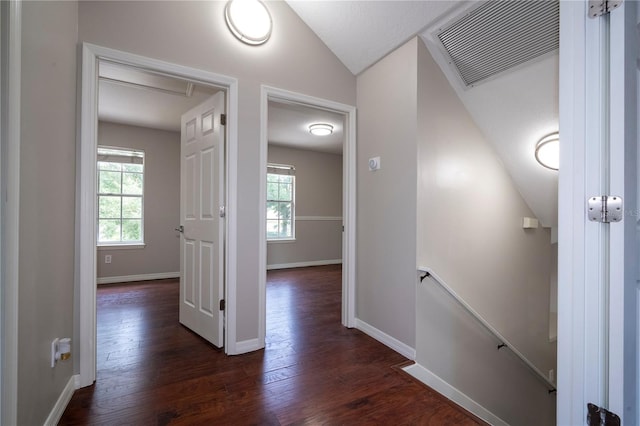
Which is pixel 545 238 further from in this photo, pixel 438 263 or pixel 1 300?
pixel 1 300

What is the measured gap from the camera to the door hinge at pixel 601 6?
1045 millimetres

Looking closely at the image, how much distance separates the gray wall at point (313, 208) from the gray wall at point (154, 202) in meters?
1.74

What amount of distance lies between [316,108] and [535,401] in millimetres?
3828

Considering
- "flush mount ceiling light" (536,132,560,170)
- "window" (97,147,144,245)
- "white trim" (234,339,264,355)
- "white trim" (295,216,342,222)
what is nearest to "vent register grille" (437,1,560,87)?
"flush mount ceiling light" (536,132,560,170)

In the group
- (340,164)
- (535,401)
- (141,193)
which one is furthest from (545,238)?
(141,193)

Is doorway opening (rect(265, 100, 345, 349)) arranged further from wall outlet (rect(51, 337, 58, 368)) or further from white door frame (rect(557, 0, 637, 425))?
white door frame (rect(557, 0, 637, 425))

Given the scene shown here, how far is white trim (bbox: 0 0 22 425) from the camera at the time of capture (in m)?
0.94

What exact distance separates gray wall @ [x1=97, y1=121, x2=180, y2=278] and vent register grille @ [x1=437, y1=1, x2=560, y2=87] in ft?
14.5

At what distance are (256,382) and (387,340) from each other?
1083 mm

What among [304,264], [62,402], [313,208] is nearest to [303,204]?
[313,208]

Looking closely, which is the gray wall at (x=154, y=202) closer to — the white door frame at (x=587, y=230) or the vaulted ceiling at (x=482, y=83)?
the vaulted ceiling at (x=482, y=83)

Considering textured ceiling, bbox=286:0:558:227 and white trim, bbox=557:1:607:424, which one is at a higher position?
textured ceiling, bbox=286:0:558:227

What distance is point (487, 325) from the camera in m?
2.32

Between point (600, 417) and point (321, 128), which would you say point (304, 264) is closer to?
point (321, 128)
